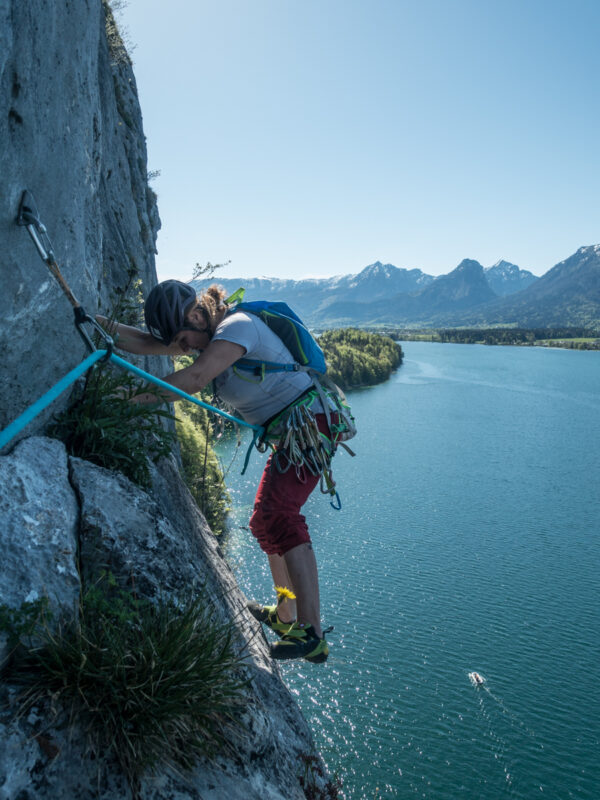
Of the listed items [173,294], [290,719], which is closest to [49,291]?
[173,294]

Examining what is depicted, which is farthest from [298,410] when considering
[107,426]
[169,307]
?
[107,426]

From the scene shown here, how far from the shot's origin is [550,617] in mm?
14164

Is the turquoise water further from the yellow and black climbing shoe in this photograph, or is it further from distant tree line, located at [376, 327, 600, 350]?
distant tree line, located at [376, 327, 600, 350]

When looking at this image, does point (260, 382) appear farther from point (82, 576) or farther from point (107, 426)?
point (82, 576)

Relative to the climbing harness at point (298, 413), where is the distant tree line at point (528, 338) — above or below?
below

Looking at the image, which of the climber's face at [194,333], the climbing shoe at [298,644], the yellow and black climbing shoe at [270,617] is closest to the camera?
the climber's face at [194,333]

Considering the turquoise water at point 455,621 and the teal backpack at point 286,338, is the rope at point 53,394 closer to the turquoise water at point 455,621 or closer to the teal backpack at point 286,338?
the teal backpack at point 286,338

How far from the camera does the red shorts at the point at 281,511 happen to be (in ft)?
13.1

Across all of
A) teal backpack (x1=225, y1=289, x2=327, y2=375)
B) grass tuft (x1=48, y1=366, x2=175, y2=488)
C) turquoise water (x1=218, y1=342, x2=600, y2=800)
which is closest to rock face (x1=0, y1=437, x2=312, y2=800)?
grass tuft (x1=48, y1=366, x2=175, y2=488)

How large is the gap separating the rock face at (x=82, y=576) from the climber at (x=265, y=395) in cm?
53

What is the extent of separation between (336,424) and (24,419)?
2561 mm

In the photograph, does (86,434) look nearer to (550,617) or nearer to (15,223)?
(15,223)

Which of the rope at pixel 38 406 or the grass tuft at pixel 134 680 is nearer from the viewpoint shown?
the rope at pixel 38 406

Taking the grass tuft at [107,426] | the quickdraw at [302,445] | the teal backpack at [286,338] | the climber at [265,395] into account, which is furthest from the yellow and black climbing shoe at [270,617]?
the teal backpack at [286,338]
